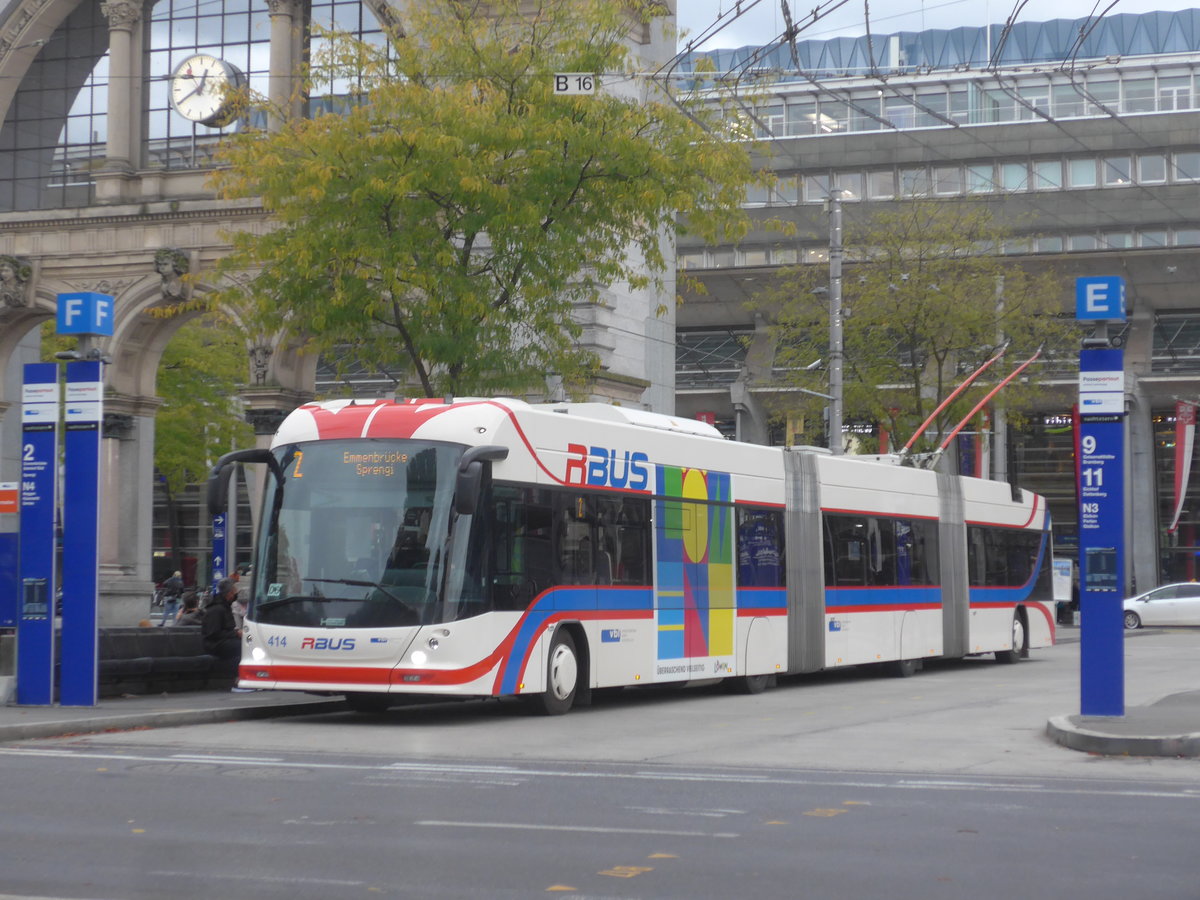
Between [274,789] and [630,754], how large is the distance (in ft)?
11.9

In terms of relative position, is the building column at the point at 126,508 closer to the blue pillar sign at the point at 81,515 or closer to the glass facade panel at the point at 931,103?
the blue pillar sign at the point at 81,515

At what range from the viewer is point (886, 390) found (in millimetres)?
41312

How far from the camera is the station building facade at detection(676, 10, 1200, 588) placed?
57.1m

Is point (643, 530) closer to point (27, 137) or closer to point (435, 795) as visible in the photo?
point (435, 795)

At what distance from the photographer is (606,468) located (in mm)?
18781

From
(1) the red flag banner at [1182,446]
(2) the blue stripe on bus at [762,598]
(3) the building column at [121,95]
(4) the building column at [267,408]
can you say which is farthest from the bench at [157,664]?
(1) the red flag banner at [1182,446]

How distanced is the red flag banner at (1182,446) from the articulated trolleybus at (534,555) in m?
35.2

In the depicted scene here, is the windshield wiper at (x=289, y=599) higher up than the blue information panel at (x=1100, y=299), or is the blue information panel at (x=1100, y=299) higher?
the blue information panel at (x=1100, y=299)

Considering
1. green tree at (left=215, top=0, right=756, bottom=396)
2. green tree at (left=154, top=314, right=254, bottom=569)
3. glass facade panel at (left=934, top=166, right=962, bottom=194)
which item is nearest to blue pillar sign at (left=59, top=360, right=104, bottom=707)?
green tree at (left=215, top=0, right=756, bottom=396)

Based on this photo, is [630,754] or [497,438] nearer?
[630,754]

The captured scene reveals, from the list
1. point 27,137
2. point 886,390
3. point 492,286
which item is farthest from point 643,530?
point 886,390

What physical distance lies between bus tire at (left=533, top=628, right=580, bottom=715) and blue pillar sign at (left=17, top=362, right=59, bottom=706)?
4.77 metres

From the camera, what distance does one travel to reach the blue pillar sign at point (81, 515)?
17219 mm

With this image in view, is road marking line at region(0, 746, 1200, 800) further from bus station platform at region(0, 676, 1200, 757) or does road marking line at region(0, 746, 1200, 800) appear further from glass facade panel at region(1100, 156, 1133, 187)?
glass facade panel at region(1100, 156, 1133, 187)
